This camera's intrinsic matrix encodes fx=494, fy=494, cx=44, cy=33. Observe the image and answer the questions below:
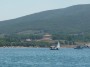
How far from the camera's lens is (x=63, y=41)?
197250 mm

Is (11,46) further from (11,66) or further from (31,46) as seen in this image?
(11,66)

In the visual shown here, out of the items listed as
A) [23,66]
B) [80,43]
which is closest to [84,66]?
[23,66]

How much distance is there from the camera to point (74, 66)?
Answer: 63.1m

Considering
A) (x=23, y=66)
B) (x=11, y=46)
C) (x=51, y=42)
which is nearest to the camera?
(x=23, y=66)

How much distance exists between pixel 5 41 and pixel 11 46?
7.39m

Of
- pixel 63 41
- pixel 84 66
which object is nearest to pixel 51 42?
pixel 63 41

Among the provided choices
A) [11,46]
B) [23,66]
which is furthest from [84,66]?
[11,46]

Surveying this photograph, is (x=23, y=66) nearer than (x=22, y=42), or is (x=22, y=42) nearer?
(x=23, y=66)

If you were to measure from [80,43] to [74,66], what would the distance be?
445 ft

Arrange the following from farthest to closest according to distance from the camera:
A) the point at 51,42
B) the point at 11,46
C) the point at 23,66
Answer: the point at 51,42, the point at 11,46, the point at 23,66

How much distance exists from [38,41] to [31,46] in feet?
27.4

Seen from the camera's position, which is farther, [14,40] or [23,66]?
[14,40]

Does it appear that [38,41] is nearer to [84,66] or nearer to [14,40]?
[14,40]

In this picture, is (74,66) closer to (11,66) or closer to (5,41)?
(11,66)
